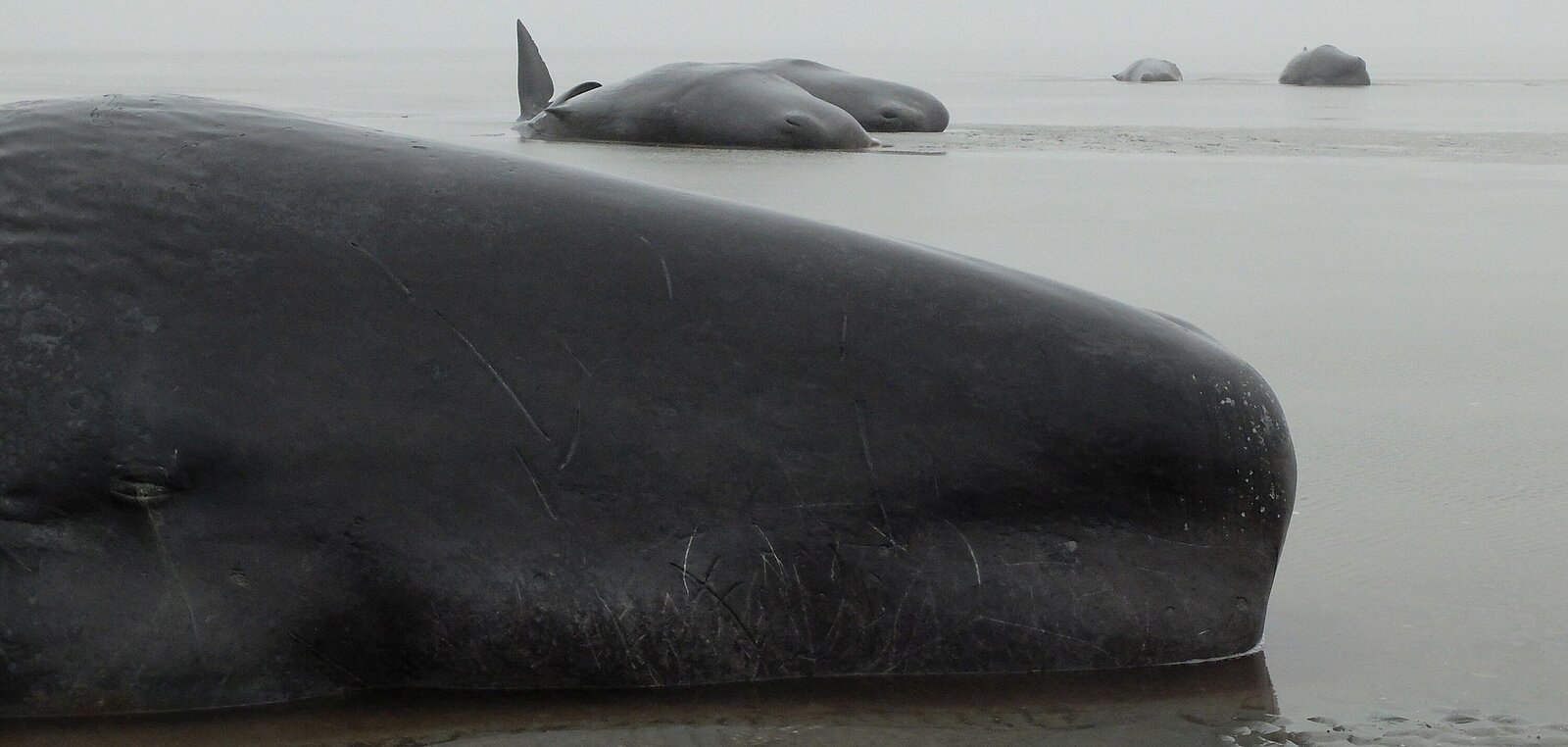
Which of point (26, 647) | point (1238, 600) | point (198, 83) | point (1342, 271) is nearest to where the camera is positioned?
point (26, 647)

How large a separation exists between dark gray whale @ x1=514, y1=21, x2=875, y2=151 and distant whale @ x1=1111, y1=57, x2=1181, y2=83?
16.3m

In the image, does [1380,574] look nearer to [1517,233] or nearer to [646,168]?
[1517,233]

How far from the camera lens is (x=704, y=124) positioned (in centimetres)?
1198

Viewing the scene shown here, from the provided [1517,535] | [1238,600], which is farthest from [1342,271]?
[1238,600]

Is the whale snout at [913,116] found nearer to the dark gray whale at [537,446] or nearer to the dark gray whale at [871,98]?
the dark gray whale at [871,98]

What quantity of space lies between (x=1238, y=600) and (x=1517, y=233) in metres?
4.63

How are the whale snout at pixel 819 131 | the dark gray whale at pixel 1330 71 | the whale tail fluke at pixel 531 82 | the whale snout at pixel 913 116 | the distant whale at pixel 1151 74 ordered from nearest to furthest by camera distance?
the whale snout at pixel 819 131 < the whale snout at pixel 913 116 < the whale tail fluke at pixel 531 82 < the dark gray whale at pixel 1330 71 < the distant whale at pixel 1151 74

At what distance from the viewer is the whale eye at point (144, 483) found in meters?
2.10

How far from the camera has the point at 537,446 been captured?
7.20 ft

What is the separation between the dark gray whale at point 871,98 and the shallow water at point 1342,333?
2.82ft

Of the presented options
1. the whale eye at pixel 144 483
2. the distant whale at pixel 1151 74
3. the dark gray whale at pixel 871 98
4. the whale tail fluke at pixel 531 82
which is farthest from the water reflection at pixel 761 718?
the distant whale at pixel 1151 74

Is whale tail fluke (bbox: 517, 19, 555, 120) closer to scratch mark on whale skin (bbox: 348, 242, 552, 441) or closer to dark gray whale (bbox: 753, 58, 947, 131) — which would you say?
dark gray whale (bbox: 753, 58, 947, 131)

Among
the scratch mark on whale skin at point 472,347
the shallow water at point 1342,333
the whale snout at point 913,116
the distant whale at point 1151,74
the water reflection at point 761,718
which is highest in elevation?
the distant whale at point 1151,74

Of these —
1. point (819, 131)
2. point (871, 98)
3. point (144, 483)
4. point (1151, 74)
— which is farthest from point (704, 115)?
point (1151, 74)
